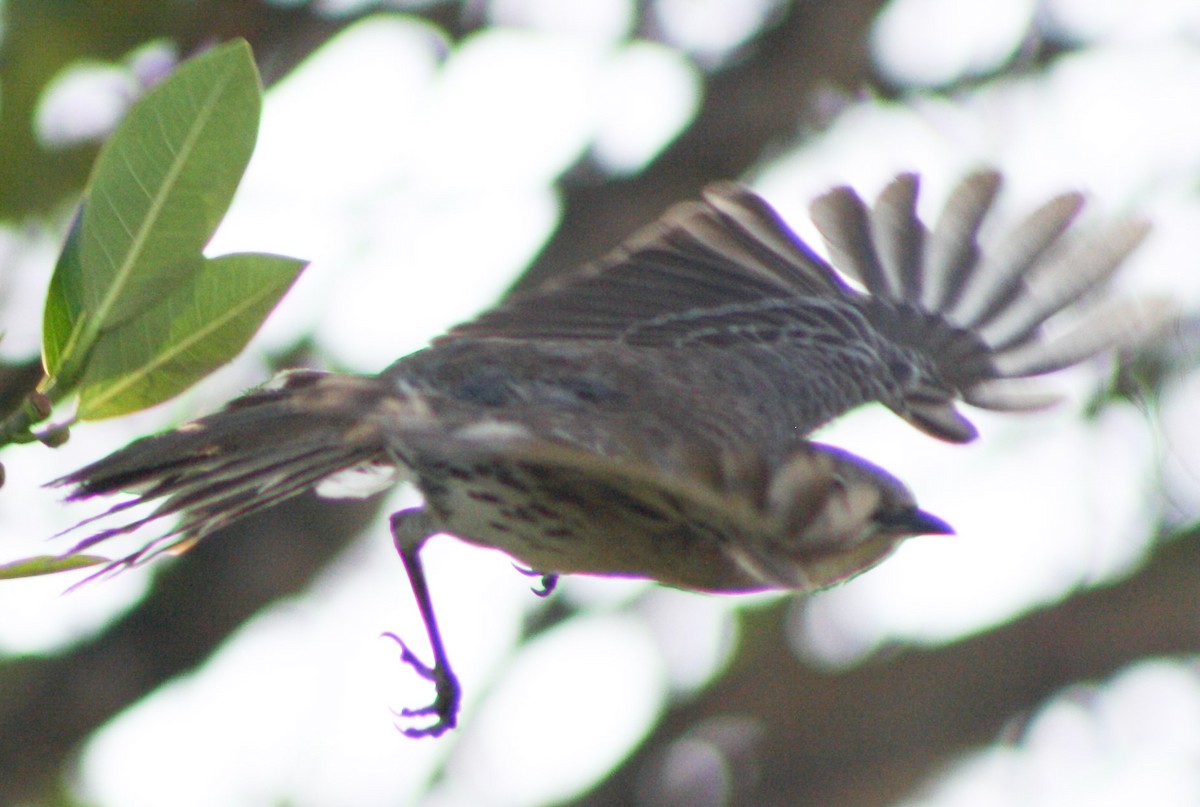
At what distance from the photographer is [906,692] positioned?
24.7 feet

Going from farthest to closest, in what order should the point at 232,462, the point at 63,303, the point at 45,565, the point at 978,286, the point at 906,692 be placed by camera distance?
1. the point at 906,692
2. the point at 978,286
3. the point at 232,462
4. the point at 63,303
5. the point at 45,565

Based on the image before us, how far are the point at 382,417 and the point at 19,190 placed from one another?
6.48 ft

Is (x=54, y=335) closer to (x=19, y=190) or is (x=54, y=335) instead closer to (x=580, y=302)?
(x=19, y=190)

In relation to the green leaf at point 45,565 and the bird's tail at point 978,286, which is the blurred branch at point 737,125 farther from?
the green leaf at point 45,565

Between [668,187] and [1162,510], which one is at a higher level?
[668,187]

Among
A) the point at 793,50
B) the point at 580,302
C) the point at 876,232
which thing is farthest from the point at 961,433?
the point at 793,50

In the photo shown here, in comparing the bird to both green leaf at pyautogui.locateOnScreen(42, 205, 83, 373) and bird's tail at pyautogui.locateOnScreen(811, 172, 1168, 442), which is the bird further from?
green leaf at pyautogui.locateOnScreen(42, 205, 83, 373)

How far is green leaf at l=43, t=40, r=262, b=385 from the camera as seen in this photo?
2316 mm

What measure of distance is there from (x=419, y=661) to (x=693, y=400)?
0.90 m

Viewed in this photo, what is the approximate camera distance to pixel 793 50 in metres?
6.75

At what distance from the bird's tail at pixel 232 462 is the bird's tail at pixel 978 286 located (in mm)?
2054

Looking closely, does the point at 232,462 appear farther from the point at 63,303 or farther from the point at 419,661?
the point at 63,303

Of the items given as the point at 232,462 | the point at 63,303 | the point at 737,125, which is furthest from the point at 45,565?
the point at 737,125

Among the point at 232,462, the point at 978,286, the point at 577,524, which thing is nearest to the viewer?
the point at 577,524
